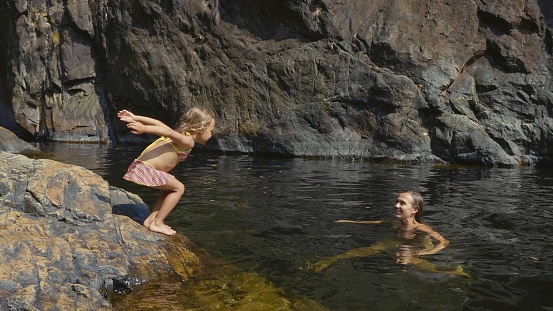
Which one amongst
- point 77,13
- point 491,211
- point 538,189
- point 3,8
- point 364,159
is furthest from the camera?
point 3,8

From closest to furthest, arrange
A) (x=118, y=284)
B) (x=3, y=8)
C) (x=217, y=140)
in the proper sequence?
1. (x=118, y=284)
2. (x=217, y=140)
3. (x=3, y=8)

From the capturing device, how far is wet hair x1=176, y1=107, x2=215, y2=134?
17.9ft

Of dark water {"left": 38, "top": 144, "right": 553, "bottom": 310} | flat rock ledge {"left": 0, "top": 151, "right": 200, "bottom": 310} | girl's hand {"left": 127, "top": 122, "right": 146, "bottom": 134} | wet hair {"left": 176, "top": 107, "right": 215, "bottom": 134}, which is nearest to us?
flat rock ledge {"left": 0, "top": 151, "right": 200, "bottom": 310}

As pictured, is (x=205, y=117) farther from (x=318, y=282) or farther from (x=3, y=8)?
(x=3, y=8)

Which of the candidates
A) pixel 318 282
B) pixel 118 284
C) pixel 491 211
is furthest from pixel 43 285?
pixel 491 211

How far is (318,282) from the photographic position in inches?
189

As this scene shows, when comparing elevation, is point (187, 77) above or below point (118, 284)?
above

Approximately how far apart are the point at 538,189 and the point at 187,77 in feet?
40.5

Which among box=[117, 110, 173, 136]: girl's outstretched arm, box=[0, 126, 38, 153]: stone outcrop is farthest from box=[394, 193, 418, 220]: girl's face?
box=[0, 126, 38, 153]: stone outcrop

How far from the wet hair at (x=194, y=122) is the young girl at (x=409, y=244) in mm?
1595

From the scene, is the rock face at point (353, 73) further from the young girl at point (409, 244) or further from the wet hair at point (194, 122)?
the wet hair at point (194, 122)

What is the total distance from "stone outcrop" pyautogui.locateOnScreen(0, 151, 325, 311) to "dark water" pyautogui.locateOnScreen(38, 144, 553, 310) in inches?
17.6

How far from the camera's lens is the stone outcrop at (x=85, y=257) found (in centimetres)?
385

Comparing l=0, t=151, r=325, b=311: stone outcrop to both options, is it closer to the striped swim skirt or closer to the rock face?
the striped swim skirt
